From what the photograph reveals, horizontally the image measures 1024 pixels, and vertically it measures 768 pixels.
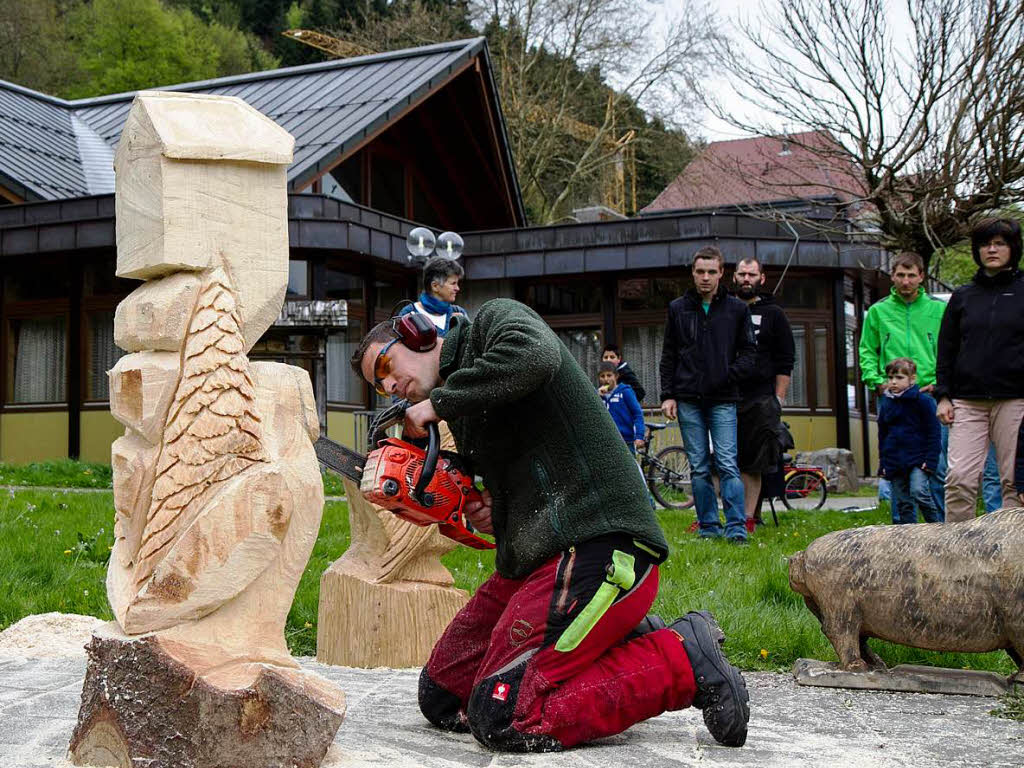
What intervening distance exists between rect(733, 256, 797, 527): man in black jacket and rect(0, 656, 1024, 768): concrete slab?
3386 millimetres

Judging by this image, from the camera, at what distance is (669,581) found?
5.32m

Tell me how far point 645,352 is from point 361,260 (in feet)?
A: 14.4

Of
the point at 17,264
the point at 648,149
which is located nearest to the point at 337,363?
the point at 17,264

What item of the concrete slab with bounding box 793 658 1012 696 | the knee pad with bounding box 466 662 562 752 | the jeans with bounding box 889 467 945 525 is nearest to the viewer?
the knee pad with bounding box 466 662 562 752

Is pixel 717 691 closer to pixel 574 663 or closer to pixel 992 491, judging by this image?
pixel 574 663

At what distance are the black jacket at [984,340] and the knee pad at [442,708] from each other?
3097mm

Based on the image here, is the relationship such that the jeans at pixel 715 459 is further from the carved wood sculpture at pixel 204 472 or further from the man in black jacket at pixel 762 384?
the carved wood sculpture at pixel 204 472

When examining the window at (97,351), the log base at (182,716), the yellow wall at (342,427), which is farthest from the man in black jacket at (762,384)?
the window at (97,351)

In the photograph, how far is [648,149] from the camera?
2927 centimetres

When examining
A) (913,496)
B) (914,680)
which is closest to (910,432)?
(913,496)

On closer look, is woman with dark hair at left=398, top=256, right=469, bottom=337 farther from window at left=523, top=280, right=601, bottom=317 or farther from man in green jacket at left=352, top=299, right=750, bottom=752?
window at left=523, top=280, right=601, bottom=317

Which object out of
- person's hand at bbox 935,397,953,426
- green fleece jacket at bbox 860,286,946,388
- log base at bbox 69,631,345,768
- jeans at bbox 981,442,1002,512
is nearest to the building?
green fleece jacket at bbox 860,286,946,388

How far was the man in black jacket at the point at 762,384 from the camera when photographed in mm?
7160

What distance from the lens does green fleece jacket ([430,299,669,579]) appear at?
2.95 meters
